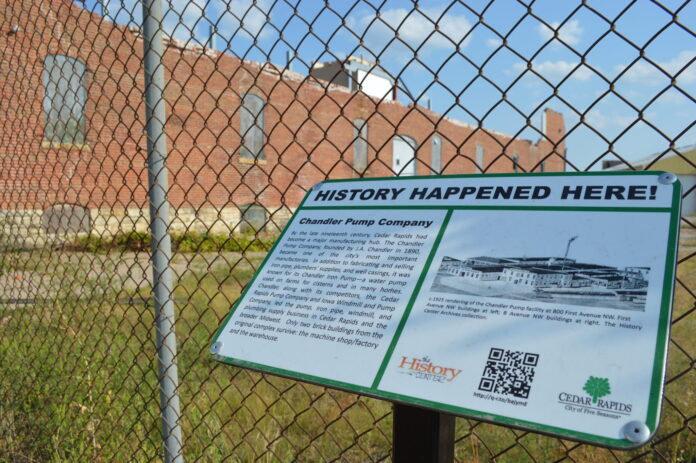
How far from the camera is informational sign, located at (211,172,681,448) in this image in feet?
2.63

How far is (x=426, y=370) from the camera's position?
927mm

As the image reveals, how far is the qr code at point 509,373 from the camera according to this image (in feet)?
2.73

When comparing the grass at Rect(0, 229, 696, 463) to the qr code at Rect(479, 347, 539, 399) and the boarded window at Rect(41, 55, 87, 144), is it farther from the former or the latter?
the qr code at Rect(479, 347, 539, 399)

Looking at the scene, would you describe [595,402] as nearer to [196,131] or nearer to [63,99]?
[63,99]

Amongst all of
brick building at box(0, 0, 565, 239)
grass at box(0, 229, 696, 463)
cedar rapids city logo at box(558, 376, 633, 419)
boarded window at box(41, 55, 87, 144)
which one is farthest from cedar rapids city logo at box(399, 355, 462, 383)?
brick building at box(0, 0, 565, 239)

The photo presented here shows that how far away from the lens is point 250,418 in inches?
122

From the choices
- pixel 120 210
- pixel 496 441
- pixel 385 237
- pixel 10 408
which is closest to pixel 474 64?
pixel 385 237

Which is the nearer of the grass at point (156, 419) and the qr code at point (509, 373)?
the qr code at point (509, 373)

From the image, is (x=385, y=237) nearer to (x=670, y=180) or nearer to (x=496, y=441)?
(x=670, y=180)

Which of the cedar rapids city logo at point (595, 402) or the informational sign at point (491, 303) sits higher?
the informational sign at point (491, 303)

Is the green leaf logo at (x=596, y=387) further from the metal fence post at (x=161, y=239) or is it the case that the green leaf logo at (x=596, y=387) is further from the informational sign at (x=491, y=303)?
the metal fence post at (x=161, y=239)

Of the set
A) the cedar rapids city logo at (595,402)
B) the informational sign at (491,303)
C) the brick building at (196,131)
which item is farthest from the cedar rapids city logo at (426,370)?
the brick building at (196,131)

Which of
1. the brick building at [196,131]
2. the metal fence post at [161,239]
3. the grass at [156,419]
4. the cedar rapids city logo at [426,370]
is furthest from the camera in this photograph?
the brick building at [196,131]

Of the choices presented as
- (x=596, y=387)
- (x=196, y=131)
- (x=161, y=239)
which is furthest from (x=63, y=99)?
(x=196, y=131)
